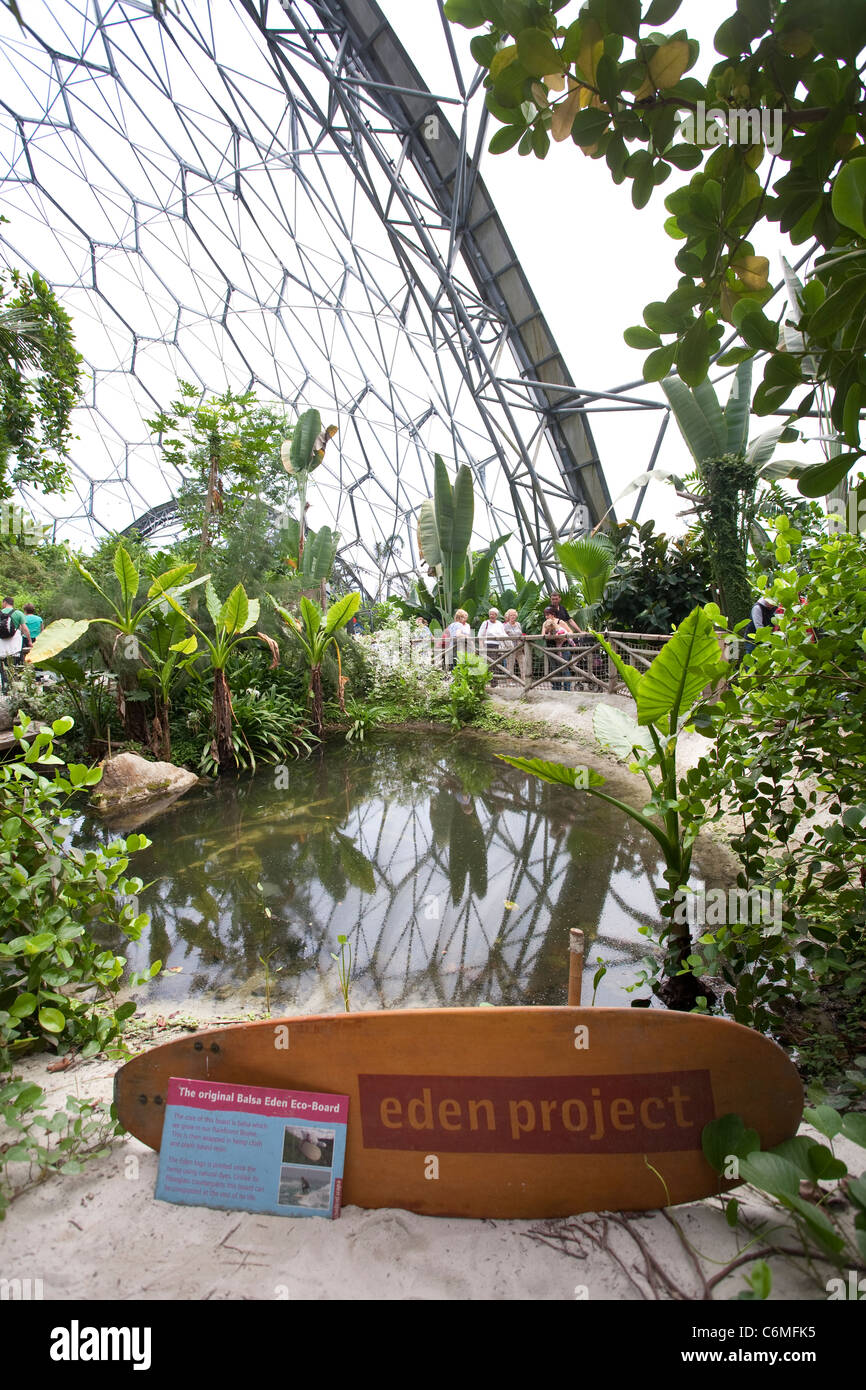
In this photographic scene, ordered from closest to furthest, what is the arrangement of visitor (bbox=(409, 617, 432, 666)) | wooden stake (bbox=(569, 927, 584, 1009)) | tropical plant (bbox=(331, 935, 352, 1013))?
wooden stake (bbox=(569, 927, 584, 1009)) → tropical plant (bbox=(331, 935, 352, 1013)) → visitor (bbox=(409, 617, 432, 666))

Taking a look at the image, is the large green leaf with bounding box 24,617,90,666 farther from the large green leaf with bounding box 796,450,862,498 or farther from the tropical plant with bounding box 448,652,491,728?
the large green leaf with bounding box 796,450,862,498

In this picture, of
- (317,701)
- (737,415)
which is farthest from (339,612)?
(737,415)

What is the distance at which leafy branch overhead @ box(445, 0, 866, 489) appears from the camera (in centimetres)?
120

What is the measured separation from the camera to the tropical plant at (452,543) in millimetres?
12250

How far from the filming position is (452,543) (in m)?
12.6

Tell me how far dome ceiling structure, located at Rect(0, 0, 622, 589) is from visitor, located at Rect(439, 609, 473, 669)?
5465mm

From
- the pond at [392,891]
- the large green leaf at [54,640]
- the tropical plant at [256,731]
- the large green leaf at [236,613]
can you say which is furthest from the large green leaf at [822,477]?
the tropical plant at [256,731]

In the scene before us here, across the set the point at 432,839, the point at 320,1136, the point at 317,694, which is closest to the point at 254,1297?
the point at 320,1136

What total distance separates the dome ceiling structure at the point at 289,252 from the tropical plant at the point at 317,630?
7.56 metres

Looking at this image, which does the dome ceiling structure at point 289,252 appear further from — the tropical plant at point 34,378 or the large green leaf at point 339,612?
the large green leaf at point 339,612

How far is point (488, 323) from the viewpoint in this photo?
1608 centimetres

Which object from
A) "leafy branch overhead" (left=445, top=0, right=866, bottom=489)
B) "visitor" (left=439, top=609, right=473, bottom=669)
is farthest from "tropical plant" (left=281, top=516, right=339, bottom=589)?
"leafy branch overhead" (left=445, top=0, right=866, bottom=489)

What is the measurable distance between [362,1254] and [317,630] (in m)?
8.80

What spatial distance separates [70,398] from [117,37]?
1469 centimetres
